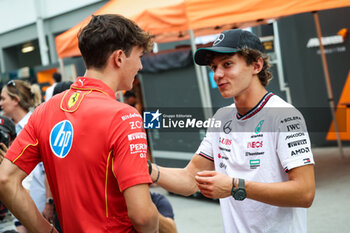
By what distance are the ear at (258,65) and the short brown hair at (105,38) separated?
0.65 metres

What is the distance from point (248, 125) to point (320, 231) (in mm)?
3257

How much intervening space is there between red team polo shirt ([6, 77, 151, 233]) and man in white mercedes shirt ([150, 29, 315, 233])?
0.38 meters

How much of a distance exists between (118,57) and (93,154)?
0.42m

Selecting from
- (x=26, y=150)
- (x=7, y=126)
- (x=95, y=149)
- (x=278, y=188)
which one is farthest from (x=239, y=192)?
(x=7, y=126)

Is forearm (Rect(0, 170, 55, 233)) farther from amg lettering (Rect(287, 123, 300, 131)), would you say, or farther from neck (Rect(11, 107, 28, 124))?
neck (Rect(11, 107, 28, 124))

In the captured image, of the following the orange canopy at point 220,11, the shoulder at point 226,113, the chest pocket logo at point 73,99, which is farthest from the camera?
the orange canopy at point 220,11

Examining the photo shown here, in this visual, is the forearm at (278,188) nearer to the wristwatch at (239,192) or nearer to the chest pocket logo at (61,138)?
the wristwatch at (239,192)

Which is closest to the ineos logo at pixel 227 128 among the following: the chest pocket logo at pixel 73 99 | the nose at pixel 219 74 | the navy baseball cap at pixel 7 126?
the nose at pixel 219 74

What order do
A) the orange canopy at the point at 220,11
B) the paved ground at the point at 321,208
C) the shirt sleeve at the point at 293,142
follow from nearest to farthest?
the shirt sleeve at the point at 293,142 → the paved ground at the point at 321,208 → the orange canopy at the point at 220,11

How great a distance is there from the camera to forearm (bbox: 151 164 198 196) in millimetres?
Answer: 2311

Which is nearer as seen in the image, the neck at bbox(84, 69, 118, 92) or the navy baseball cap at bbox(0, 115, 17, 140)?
the neck at bbox(84, 69, 118, 92)

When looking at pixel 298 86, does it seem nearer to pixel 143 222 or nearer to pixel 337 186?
pixel 337 186

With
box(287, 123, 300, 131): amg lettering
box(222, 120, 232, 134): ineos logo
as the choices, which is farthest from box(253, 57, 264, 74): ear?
box(287, 123, 300, 131): amg lettering

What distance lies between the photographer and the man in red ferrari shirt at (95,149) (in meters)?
1.71
